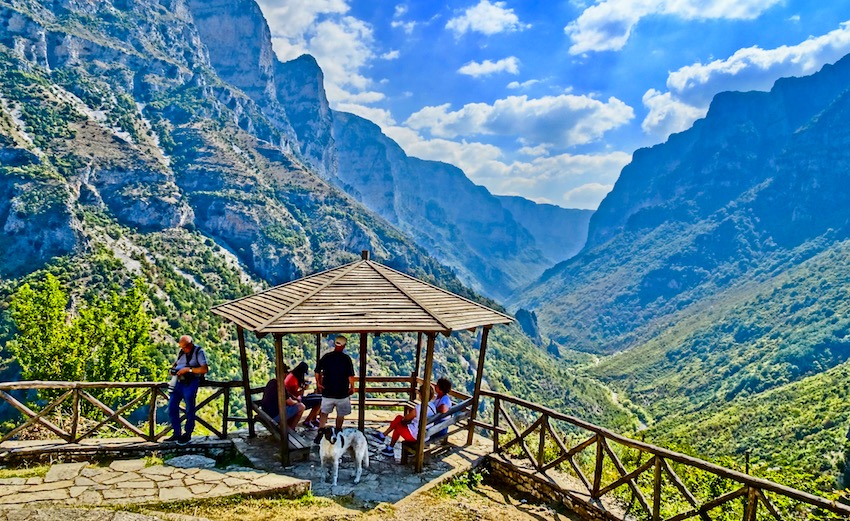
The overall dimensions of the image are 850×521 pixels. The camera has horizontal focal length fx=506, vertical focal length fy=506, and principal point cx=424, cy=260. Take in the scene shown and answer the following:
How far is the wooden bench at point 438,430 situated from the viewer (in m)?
8.89

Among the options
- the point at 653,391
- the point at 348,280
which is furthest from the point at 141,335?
Result: the point at 653,391

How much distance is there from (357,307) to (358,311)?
0.14 metres

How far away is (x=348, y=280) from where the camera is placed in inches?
376

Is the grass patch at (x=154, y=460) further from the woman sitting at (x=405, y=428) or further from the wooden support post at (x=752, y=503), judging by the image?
the wooden support post at (x=752, y=503)

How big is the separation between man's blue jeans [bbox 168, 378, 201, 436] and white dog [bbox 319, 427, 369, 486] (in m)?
2.58

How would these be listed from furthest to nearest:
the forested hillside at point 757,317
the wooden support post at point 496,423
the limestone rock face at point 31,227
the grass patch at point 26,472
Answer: the forested hillside at point 757,317 < the limestone rock face at point 31,227 < the wooden support post at point 496,423 < the grass patch at point 26,472

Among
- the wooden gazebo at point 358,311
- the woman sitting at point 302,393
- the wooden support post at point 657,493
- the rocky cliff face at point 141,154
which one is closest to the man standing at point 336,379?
the wooden gazebo at point 358,311

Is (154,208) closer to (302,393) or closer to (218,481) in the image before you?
(302,393)

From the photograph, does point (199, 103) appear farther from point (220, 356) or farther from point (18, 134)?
point (220, 356)

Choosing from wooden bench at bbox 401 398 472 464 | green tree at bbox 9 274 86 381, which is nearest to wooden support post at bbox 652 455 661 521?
wooden bench at bbox 401 398 472 464

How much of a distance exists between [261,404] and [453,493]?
12.8 feet

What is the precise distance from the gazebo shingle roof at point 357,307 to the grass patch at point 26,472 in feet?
10.9

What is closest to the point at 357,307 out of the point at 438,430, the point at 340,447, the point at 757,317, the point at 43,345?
the point at 340,447

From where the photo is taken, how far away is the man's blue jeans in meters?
8.91
